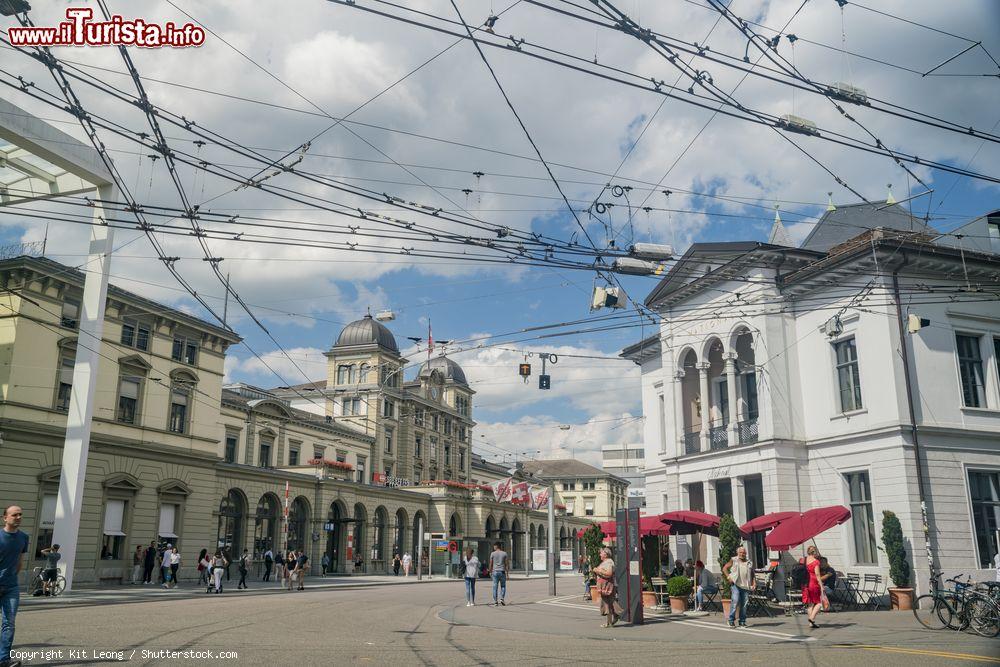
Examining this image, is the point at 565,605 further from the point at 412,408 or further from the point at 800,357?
the point at 412,408

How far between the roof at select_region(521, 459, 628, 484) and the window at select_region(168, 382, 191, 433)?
254 ft

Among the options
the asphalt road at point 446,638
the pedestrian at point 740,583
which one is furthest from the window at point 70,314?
the pedestrian at point 740,583

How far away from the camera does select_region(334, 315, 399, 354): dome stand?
3012 inches

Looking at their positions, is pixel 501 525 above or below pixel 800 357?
below

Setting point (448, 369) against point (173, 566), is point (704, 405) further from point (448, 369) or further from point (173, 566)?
point (448, 369)

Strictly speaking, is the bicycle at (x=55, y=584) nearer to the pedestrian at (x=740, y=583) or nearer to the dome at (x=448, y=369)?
the pedestrian at (x=740, y=583)

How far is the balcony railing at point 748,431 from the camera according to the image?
95.0 ft

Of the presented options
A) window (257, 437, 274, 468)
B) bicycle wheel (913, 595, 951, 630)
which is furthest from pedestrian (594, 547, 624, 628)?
window (257, 437, 274, 468)

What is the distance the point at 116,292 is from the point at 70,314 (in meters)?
3.14

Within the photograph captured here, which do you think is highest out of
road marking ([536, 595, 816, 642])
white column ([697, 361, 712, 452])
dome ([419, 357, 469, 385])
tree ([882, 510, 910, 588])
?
dome ([419, 357, 469, 385])

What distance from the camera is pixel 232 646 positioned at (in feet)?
39.3

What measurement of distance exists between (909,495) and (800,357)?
6.42m

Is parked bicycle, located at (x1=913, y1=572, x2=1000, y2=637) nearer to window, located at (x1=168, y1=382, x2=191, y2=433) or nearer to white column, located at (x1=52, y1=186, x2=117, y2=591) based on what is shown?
white column, located at (x1=52, y1=186, x2=117, y2=591)

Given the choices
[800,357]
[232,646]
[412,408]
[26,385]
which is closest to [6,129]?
[26,385]
